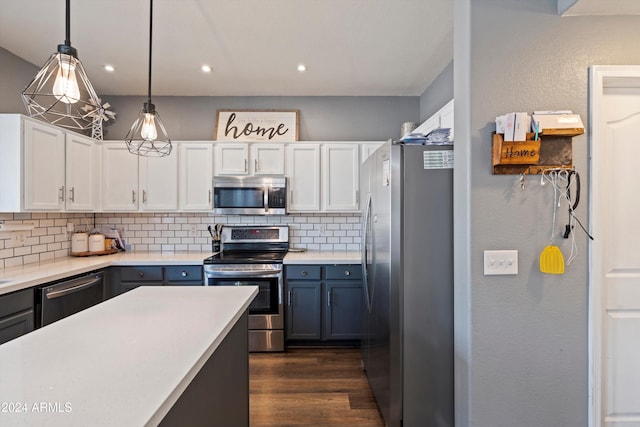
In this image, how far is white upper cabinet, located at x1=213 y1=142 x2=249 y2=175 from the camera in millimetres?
3365

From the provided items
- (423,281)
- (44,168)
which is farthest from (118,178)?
(423,281)

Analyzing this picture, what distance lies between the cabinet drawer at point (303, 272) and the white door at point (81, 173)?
86.2 inches

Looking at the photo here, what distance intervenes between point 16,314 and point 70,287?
43 cm

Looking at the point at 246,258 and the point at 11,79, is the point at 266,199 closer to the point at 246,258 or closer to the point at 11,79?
the point at 246,258

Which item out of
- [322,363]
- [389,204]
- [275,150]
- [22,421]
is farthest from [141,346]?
[275,150]

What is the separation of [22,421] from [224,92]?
138 inches

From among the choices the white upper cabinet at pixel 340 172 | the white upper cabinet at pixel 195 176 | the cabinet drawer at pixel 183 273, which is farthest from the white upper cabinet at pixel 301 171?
the cabinet drawer at pixel 183 273

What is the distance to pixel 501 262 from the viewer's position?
1537 millimetres

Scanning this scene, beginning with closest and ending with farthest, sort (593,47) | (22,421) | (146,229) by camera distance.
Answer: (22,421) → (593,47) → (146,229)

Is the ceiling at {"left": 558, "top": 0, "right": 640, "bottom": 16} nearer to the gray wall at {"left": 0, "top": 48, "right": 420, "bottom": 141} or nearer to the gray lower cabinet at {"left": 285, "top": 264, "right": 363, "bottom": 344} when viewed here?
the gray wall at {"left": 0, "top": 48, "right": 420, "bottom": 141}

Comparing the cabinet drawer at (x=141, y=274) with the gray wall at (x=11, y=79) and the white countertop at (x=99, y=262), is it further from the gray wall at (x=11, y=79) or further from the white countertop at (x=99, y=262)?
the gray wall at (x=11, y=79)

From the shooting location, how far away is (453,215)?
5.57ft

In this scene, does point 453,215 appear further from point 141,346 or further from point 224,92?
point 224,92

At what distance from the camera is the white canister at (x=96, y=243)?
10.8ft
